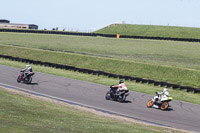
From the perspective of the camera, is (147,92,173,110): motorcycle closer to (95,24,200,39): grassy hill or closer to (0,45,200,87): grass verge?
(0,45,200,87): grass verge

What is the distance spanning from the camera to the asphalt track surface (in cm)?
1873

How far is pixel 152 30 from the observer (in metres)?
96.6

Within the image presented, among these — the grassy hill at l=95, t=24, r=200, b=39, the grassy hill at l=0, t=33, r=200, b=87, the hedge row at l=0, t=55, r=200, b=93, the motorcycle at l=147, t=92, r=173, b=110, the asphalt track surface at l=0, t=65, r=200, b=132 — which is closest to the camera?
the asphalt track surface at l=0, t=65, r=200, b=132

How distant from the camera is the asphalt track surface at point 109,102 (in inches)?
738

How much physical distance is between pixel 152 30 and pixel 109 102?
76.1 meters

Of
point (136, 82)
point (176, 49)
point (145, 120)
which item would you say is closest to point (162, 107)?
point (145, 120)

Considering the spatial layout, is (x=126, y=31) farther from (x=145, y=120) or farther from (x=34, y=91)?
(x=145, y=120)

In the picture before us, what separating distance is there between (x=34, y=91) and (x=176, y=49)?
40.6 m

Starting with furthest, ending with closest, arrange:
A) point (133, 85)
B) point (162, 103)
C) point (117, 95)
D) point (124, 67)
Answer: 1. point (124, 67)
2. point (133, 85)
3. point (117, 95)
4. point (162, 103)

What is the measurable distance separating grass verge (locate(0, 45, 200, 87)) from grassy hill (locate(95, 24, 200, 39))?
46887mm

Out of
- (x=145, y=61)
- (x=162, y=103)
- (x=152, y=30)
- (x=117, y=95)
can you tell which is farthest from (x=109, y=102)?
(x=152, y=30)

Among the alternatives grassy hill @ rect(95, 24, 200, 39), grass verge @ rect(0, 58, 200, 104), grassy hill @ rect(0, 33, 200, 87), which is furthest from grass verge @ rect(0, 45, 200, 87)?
grassy hill @ rect(95, 24, 200, 39)

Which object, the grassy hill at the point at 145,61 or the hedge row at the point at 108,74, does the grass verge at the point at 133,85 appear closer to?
the hedge row at the point at 108,74

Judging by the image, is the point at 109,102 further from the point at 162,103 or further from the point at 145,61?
the point at 145,61
